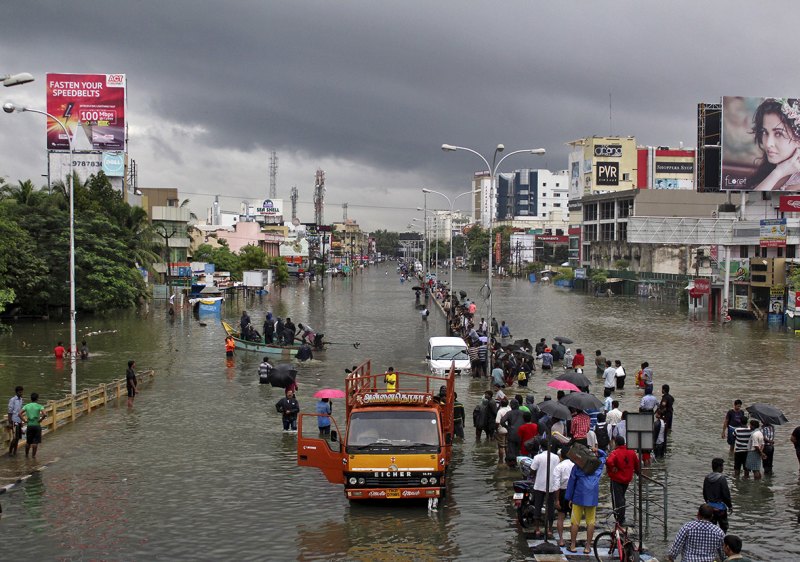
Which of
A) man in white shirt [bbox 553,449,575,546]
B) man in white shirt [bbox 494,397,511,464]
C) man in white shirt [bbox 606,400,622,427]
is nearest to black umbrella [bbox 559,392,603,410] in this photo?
man in white shirt [bbox 606,400,622,427]

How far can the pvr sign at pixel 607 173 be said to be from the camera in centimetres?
16025

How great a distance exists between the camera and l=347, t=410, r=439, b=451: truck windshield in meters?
14.0

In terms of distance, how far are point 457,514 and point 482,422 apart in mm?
5057

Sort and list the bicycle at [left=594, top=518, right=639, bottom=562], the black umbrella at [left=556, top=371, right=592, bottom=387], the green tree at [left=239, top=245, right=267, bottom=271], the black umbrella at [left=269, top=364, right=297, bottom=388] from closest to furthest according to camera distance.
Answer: the bicycle at [left=594, top=518, right=639, bottom=562] < the black umbrella at [left=556, top=371, right=592, bottom=387] < the black umbrella at [left=269, top=364, right=297, bottom=388] < the green tree at [left=239, top=245, right=267, bottom=271]

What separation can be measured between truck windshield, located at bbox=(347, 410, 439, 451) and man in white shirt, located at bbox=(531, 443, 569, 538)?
2.09 metres

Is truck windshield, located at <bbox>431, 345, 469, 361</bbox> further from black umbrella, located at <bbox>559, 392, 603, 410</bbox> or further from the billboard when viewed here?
the billboard

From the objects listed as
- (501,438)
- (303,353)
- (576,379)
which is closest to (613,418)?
(501,438)

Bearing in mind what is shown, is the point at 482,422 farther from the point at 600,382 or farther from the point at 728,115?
the point at 728,115

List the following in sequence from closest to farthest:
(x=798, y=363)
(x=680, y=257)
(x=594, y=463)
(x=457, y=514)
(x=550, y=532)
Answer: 1. (x=594, y=463)
2. (x=550, y=532)
3. (x=457, y=514)
4. (x=798, y=363)
5. (x=680, y=257)

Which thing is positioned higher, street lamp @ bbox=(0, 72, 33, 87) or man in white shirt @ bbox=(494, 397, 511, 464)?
street lamp @ bbox=(0, 72, 33, 87)

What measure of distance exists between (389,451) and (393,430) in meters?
0.54

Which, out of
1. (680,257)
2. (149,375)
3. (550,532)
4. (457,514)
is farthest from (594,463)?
(680,257)

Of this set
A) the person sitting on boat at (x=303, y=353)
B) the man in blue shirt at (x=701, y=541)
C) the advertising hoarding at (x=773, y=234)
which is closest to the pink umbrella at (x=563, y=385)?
the man in blue shirt at (x=701, y=541)

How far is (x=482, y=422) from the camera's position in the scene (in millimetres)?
18578
